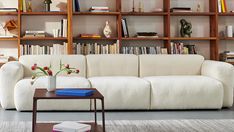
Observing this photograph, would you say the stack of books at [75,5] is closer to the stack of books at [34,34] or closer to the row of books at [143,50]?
the stack of books at [34,34]

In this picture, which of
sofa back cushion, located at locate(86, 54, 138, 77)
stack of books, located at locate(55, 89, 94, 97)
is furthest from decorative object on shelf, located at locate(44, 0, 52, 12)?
stack of books, located at locate(55, 89, 94, 97)

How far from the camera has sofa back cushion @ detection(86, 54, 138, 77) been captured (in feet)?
18.6

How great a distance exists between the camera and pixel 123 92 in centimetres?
492

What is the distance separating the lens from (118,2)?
676 cm

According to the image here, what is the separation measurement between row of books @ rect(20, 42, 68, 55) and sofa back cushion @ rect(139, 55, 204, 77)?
1.54 m

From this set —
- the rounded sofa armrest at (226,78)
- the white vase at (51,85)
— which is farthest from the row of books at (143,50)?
the white vase at (51,85)

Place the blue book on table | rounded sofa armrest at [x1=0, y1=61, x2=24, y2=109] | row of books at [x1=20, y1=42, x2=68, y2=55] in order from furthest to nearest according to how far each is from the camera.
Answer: row of books at [x1=20, y1=42, x2=68, y2=55] → rounded sofa armrest at [x1=0, y1=61, x2=24, y2=109] → the blue book on table

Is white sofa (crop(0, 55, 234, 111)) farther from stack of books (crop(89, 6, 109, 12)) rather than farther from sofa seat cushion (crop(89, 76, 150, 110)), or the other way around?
stack of books (crop(89, 6, 109, 12))

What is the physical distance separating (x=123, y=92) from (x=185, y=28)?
2465 mm

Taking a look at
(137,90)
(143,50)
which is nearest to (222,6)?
(143,50)

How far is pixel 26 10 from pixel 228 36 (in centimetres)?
356

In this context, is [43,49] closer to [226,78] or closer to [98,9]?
[98,9]

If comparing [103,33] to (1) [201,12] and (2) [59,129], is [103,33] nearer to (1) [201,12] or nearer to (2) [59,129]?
(1) [201,12]

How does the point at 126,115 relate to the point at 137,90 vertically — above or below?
below
